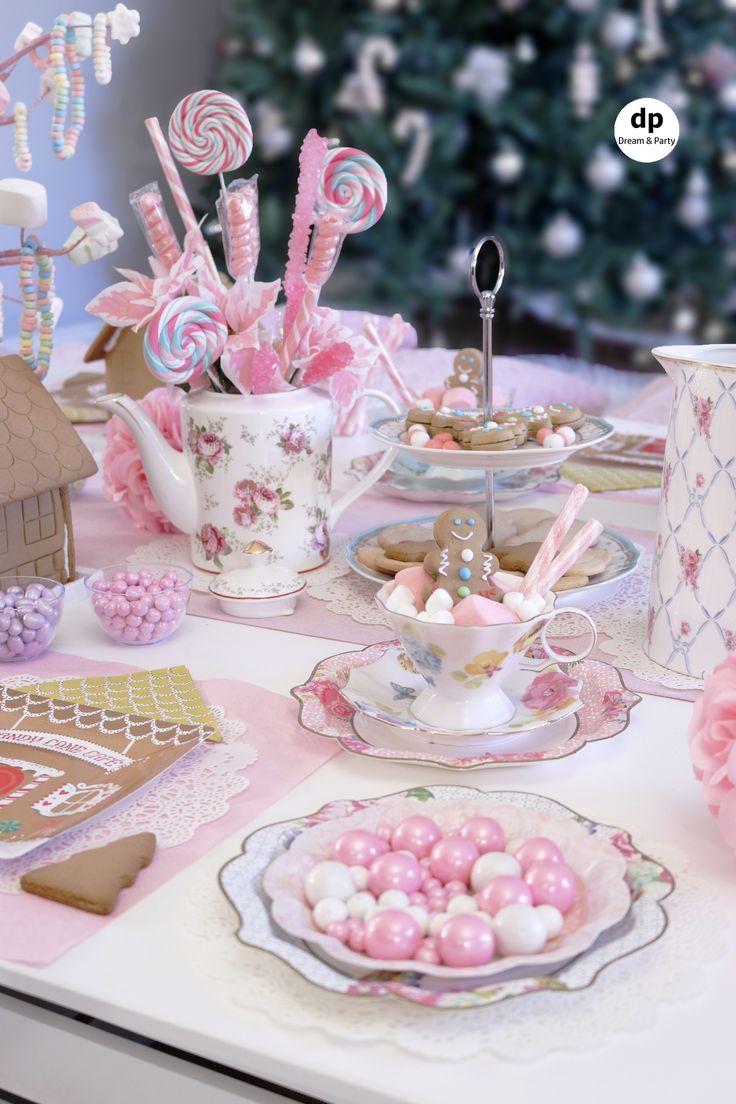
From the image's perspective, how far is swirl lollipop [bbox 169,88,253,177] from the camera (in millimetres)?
1156

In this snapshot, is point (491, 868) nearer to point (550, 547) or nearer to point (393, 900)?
point (393, 900)

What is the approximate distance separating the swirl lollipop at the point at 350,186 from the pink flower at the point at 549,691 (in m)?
0.50

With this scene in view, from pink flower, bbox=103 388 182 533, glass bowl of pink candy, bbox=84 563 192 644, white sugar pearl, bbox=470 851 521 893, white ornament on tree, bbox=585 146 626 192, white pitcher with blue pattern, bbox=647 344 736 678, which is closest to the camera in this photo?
white sugar pearl, bbox=470 851 521 893

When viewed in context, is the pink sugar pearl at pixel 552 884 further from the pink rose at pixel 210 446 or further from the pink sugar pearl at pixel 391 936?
the pink rose at pixel 210 446

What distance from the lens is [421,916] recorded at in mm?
614

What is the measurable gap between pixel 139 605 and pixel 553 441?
40 cm

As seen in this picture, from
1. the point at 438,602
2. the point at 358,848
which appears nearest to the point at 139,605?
the point at 438,602

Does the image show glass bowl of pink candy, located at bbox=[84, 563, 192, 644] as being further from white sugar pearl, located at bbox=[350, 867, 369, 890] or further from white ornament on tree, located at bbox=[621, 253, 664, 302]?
white ornament on tree, located at bbox=[621, 253, 664, 302]

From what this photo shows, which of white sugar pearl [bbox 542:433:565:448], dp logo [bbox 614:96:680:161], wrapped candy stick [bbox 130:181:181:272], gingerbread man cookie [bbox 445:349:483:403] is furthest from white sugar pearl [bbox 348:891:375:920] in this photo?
dp logo [bbox 614:96:680:161]

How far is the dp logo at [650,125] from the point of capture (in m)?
3.11

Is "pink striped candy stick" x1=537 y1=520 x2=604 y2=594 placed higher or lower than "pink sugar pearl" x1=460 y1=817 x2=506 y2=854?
higher

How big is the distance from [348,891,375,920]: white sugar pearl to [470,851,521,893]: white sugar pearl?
Answer: 0.19 ft

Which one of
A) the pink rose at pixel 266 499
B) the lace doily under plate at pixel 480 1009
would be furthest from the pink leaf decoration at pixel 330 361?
the lace doily under plate at pixel 480 1009

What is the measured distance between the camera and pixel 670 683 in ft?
3.16
